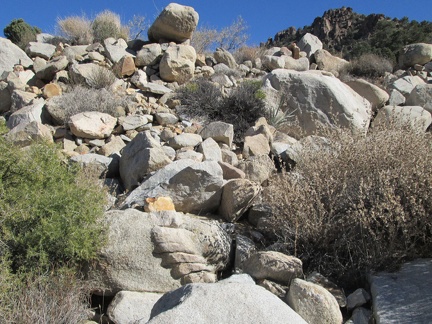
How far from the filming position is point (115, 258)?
11.9ft

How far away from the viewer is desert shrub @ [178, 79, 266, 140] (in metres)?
7.82

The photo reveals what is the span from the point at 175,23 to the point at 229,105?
4129mm

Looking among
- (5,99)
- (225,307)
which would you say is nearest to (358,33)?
(5,99)

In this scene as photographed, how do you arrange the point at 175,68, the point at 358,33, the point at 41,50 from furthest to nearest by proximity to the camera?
the point at 358,33
the point at 41,50
the point at 175,68

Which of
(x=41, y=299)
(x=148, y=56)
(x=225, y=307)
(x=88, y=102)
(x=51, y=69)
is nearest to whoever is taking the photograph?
(x=225, y=307)

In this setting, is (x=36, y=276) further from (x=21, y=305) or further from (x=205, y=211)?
(x=205, y=211)

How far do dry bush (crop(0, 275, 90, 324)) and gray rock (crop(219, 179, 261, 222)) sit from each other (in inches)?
68.0

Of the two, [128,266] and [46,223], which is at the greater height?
[46,223]

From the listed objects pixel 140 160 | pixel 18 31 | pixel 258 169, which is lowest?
pixel 258 169

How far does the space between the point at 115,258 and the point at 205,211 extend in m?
1.36

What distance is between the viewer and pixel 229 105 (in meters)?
8.08

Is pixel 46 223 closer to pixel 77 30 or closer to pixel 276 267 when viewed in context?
pixel 276 267

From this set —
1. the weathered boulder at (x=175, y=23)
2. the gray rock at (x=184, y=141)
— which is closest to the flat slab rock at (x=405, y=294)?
the gray rock at (x=184, y=141)

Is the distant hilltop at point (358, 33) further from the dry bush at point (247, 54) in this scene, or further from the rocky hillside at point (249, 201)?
the rocky hillside at point (249, 201)
